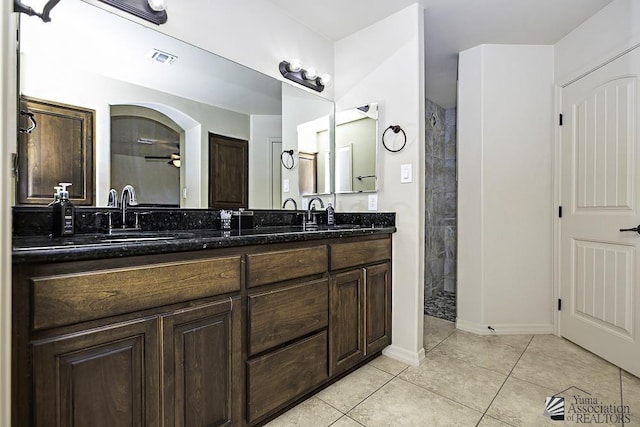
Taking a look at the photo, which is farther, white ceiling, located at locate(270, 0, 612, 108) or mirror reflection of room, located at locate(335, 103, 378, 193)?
mirror reflection of room, located at locate(335, 103, 378, 193)

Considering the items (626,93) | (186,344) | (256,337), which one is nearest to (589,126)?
(626,93)

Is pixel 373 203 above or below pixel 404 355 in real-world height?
above

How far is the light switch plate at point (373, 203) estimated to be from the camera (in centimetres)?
238

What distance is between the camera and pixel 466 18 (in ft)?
7.69

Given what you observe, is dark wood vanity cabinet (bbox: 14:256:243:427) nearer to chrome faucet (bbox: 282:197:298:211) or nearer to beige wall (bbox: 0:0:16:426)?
beige wall (bbox: 0:0:16:426)

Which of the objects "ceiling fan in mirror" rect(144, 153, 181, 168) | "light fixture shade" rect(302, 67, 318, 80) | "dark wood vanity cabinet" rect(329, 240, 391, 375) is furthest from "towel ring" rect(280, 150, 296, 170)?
"dark wood vanity cabinet" rect(329, 240, 391, 375)

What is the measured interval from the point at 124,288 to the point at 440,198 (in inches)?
156

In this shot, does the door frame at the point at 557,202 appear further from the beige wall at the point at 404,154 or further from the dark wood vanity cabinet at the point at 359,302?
the dark wood vanity cabinet at the point at 359,302

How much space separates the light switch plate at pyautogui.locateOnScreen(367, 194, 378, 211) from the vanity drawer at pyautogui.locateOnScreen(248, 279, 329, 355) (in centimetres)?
87

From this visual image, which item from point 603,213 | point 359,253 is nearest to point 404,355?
point 359,253

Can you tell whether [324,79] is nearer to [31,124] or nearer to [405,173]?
[405,173]

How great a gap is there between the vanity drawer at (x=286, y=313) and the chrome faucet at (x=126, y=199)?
0.80 metres

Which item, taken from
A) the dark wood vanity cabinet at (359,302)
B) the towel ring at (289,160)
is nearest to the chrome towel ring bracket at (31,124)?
the towel ring at (289,160)

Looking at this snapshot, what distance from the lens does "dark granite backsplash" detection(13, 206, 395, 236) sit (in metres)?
1.31
